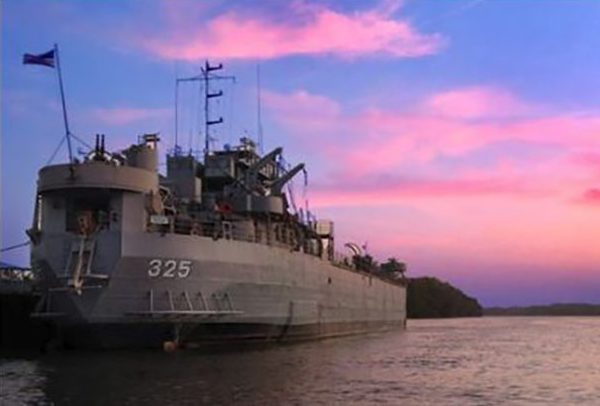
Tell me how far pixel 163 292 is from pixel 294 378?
11.0m

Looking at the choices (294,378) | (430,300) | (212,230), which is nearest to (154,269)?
(212,230)

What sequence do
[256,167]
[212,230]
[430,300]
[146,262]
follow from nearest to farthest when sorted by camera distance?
1. [146,262]
2. [212,230]
3. [256,167]
4. [430,300]

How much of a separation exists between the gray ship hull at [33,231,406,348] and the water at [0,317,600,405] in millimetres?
1552

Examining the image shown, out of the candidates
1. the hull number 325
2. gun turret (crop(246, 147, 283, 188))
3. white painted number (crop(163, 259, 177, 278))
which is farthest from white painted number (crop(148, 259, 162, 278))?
gun turret (crop(246, 147, 283, 188))

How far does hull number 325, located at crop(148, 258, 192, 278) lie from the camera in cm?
3756

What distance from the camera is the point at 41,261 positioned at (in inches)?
1537

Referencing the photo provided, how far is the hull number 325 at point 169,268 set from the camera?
37.6 meters

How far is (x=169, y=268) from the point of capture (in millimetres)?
37938

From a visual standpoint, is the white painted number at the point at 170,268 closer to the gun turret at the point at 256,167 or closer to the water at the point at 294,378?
the water at the point at 294,378

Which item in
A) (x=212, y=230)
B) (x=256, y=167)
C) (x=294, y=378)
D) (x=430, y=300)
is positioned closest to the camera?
(x=294, y=378)

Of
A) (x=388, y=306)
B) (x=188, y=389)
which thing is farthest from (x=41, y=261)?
(x=388, y=306)

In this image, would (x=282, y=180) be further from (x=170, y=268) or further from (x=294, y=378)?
(x=294, y=378)

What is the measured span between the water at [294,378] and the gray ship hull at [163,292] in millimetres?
1552

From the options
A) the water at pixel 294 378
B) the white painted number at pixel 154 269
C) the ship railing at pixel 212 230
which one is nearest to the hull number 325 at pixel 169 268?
the white painted number at pixel 154 269
